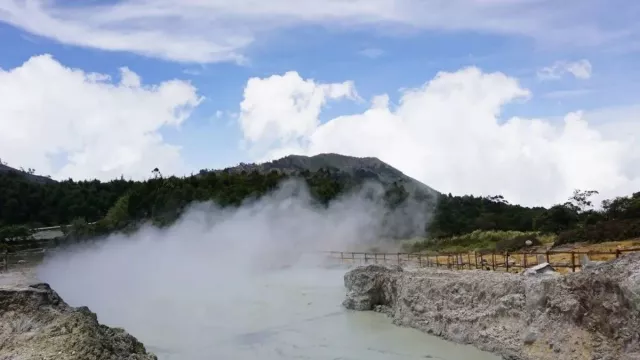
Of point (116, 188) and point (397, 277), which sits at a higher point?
point (116, 188)

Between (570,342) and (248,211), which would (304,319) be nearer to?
(570,342)

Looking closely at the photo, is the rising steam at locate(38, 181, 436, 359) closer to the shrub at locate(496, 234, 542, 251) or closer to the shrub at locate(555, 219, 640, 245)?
the shrub at locate(496, 234, 542, 251)

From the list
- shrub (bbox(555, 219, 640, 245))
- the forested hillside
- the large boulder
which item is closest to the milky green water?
the large boulder

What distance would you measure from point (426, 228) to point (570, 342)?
51.5 meters

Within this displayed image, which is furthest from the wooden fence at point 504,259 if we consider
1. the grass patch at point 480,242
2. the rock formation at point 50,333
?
the rock formation at point 50,333

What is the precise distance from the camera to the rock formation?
9.36 meters

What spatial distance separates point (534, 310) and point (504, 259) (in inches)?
515

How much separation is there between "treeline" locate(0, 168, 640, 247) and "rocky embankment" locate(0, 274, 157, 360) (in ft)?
120

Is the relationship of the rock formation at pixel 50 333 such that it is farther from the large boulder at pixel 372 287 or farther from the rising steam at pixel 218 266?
the large boulder at pixel 372 287

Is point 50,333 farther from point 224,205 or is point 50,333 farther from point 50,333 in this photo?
point 224,205

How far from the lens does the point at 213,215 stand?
61.7 meters

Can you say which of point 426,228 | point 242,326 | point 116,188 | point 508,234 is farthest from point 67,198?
point 242,326

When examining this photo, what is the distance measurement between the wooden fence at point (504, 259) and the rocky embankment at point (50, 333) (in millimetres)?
12487

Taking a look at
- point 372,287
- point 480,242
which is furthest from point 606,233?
point 372,287
